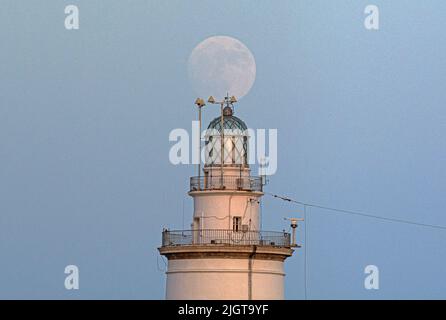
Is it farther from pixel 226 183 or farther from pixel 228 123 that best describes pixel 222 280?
pixel 228 123

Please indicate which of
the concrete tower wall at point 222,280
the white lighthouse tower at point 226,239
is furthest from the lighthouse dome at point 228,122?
the concrete tower wall at point 222,280

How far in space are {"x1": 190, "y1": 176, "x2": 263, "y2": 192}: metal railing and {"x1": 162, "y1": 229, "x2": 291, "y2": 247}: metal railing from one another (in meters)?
1.80

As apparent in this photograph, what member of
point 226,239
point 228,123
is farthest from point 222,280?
point 228,123

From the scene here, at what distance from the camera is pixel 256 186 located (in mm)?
146875

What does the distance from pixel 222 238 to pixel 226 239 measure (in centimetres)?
21

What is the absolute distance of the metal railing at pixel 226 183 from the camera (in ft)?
481

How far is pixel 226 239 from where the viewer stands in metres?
146

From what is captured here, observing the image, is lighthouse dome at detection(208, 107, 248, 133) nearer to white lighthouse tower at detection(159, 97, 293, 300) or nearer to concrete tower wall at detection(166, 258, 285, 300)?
white lighthouse tower at detection(159, 97, 293, 300)

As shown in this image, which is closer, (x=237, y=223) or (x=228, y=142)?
(x=237, y=223)
